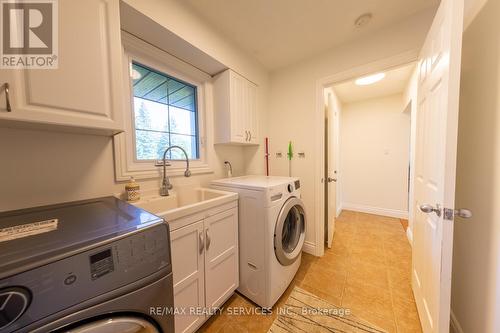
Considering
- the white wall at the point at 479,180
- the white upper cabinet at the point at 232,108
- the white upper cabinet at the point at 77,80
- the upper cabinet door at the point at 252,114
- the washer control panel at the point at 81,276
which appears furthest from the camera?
the upper cabinet door at the point at 252,114

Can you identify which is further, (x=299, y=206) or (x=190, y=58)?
(x=299, y=206)

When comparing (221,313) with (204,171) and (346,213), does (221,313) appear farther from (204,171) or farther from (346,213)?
(346,213)

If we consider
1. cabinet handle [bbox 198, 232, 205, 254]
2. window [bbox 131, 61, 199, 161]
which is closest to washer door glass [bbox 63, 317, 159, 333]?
cabinet handle [bbox 198, 232, 205, 254]

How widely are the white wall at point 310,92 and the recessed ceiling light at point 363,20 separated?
0.19m

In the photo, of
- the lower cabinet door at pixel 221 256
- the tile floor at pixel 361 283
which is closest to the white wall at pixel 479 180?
the tile floor at pixel 361 283

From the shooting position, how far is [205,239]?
3.99 feet

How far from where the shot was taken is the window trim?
1274 millimetres

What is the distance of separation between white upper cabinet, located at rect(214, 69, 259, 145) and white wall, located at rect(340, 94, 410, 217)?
2764 millimetres

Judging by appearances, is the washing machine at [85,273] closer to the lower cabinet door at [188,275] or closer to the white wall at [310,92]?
the lower cabinet door at [188,275]

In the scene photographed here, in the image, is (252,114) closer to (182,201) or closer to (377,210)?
(182,201)

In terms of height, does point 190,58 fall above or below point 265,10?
below

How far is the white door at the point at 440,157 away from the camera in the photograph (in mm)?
813

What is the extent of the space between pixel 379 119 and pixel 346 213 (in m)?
2.00

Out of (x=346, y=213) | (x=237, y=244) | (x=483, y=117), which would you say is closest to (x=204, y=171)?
(x=237, y=244)
